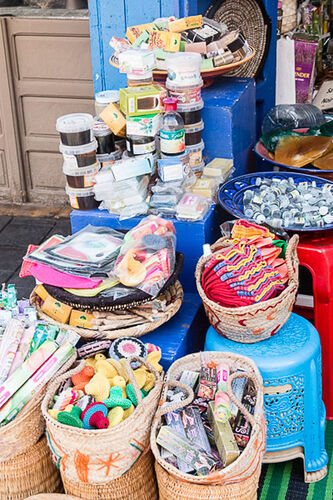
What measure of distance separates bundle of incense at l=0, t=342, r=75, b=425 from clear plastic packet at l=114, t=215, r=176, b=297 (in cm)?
37

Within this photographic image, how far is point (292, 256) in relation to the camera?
266 cm

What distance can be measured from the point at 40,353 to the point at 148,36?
1707mm

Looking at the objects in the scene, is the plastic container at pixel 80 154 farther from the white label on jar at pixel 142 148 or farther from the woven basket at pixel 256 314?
the woven basket at pixel 256 314

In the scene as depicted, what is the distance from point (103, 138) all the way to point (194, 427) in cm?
149

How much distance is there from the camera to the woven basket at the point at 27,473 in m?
2.33

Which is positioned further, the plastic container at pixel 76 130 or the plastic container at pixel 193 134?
the plastic container at pixel 193 134

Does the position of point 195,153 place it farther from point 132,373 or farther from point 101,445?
point 101,445

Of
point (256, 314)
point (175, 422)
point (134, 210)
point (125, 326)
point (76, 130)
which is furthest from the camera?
point (134, 210)

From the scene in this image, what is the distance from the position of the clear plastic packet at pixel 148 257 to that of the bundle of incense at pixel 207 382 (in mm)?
358

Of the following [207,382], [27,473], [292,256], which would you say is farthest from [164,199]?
[27,473]

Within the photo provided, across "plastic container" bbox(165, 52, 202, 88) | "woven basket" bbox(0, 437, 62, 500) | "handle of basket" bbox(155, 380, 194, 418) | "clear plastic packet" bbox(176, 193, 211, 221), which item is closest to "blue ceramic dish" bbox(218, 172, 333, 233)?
"clear plastic packet" bbox(176, 193, 211, 221)

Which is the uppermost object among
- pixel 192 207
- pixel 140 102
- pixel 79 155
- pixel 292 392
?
pixel 140 102

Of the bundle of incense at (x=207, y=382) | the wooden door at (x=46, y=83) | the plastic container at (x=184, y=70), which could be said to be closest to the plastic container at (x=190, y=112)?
the plastic container at (x=184, y=70)

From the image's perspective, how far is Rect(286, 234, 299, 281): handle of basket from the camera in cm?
258
